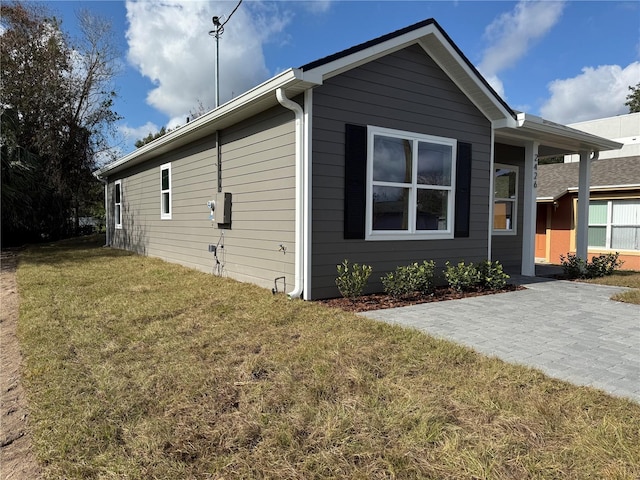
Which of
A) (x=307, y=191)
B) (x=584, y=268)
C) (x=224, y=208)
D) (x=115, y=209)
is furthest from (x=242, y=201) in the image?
(x=115, y=209)

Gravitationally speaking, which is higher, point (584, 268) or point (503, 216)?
point (503, 216)

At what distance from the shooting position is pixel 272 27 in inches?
385

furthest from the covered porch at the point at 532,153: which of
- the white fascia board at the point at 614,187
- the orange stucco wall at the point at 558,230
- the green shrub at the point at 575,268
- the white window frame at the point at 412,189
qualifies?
the orange stucco wall at the point at 558,230

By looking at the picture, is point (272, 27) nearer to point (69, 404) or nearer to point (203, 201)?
point (203, 201)

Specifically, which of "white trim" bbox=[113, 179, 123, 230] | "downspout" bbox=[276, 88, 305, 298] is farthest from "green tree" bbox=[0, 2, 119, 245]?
"downspout" bbox=[276, 88, 305, 298]

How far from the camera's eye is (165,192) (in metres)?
10.1

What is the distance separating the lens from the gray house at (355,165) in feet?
17.7

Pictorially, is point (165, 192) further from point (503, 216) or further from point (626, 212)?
point (626, 212)

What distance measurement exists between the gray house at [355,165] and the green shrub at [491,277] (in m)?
0.44

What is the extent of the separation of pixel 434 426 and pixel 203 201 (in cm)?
681

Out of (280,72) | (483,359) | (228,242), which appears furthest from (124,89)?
(483,359)

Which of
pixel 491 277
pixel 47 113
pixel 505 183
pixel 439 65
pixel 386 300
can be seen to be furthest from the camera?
pixel 47 113

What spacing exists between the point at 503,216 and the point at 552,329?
594cm

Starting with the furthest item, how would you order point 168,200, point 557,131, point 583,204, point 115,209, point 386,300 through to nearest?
point 115,209
point 168,200
point 583,204
point 557,131
point 386,300
